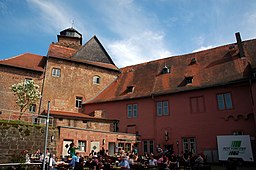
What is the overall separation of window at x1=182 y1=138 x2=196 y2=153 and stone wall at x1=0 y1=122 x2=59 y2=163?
38.6 feet

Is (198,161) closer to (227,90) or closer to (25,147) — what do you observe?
(227,90)

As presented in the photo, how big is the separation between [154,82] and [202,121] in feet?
23.7

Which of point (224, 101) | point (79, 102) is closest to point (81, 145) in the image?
point (79, 102)

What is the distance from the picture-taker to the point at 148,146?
77.9 ft

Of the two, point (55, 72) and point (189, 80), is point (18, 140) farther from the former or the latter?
point (189, 80)

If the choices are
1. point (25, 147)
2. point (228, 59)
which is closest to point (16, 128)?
point (25, 147)

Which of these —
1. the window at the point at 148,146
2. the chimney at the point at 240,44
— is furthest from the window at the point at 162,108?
the chimney at the point at 240,44

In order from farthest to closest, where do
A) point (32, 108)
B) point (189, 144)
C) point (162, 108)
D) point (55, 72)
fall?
point (55, 72) → point (32, 108) → point (162, 108) → point (189, 144)

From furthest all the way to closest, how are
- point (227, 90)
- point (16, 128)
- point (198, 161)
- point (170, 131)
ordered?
point (170, 131)
point (227, 90)
point (16, 128)
point (198, 161)

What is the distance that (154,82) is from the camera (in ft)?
86.3

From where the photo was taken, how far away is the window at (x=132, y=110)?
25453 millimetres

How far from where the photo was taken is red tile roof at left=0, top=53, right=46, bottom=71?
26.0 m

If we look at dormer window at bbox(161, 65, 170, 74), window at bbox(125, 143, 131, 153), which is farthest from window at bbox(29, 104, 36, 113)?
dormer window at bbox(161, 65, 170, 74)

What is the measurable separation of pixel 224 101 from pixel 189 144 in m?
5.05
